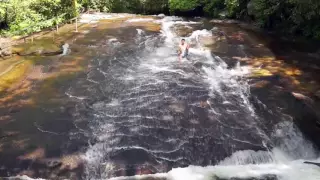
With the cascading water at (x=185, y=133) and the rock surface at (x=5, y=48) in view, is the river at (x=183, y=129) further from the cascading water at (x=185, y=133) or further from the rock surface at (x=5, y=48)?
the rock surface at (x=5, y=48)

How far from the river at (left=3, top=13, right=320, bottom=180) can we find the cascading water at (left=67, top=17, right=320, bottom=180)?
3 cm

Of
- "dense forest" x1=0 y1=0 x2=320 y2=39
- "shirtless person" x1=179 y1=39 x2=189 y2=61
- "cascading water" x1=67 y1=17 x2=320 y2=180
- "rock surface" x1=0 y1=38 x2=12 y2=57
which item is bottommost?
"cascading water" x1=67 y1=17 x2=320 y2=180

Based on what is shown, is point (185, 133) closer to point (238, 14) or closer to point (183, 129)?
point (183, 129)

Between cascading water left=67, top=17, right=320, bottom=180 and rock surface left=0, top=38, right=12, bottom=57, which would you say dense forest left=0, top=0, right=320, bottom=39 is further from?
cascading water left=67, top=17, right=320, bottom=180

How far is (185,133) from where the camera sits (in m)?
10.5

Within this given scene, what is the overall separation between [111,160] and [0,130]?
11.2 feet

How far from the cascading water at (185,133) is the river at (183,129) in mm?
26

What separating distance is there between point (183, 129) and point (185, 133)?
0.17 metres

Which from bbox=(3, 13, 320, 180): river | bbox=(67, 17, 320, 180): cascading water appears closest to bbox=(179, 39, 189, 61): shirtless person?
bbox=(3, 13, 320, 180): river

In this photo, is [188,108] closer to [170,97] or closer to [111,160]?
[170,97]

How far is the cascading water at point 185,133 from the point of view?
31.4 feet

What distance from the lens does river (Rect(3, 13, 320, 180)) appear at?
957 cm

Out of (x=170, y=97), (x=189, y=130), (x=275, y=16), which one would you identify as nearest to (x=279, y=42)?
(x=275, y=16)

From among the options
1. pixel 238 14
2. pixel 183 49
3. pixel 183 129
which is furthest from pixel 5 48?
pixel 238 14
